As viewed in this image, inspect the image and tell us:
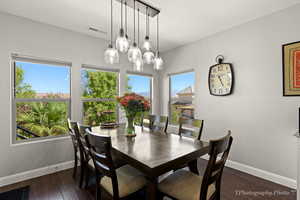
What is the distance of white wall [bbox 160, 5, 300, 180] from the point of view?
204 centimetres

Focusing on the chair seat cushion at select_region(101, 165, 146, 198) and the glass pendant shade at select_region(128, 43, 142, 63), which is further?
the glass pendant shade at select_region(128, 43, 142, 63)

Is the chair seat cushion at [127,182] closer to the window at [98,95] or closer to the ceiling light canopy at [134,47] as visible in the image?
the ceiling light canopy at [134,47]

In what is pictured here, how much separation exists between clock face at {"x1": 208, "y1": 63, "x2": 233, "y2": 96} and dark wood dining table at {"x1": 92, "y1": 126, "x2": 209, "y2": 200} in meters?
1.52

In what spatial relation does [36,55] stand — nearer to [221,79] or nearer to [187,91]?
[187,91]

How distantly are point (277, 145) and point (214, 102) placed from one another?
1.16 metres

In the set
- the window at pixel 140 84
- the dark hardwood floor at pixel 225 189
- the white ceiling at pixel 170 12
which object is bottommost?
the dark hardwood floor at pixel 225 189

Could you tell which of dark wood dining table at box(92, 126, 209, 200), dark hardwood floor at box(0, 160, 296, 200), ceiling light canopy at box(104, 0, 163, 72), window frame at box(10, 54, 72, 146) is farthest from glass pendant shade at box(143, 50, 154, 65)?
dark hardwood floor at box(0, 160, 296, 200)

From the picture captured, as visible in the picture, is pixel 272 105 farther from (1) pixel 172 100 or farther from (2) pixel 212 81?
(1) pixel 172 100

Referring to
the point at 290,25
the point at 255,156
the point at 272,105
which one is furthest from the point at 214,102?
the point at 290,25

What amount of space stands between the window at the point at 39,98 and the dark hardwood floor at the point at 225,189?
2.55 ft

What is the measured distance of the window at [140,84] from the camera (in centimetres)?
368

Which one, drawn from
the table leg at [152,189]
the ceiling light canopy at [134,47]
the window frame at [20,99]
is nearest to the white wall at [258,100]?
the ceiling light canopy at [134,47]

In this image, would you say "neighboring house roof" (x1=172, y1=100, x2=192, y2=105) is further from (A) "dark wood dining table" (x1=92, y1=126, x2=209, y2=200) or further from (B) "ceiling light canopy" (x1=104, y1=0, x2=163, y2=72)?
(A) "dark wood dining table" (x1=92, y1=126, x2=209, y2=200)

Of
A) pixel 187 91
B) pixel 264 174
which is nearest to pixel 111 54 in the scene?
pixel 187 91
